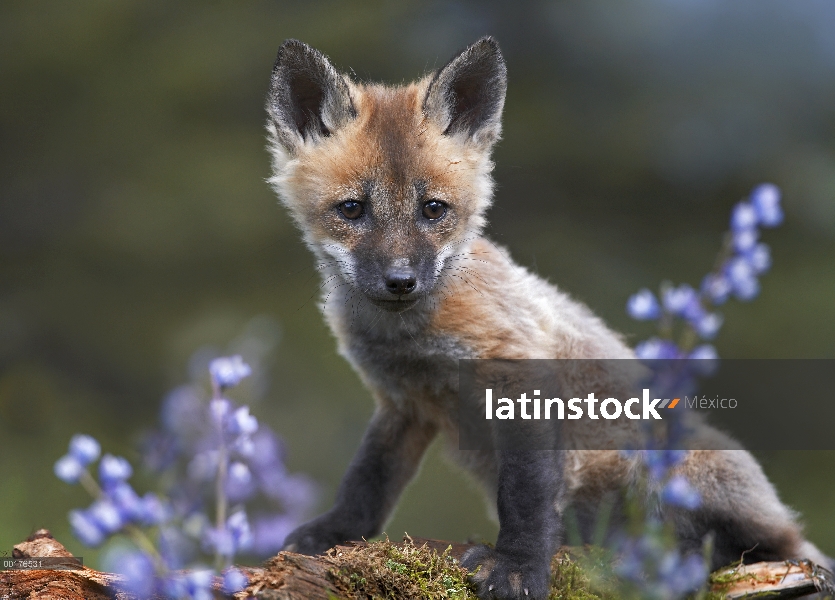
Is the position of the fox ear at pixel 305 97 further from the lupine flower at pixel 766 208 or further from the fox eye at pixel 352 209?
the lupine flower at pixel 766 208

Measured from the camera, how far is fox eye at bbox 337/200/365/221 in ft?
11.8

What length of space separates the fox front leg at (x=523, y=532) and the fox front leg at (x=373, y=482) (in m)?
0.85

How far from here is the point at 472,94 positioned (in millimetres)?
4035

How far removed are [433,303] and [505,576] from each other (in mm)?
1293

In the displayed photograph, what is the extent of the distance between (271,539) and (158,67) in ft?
19.4

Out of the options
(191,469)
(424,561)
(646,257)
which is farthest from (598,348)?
(646,257)

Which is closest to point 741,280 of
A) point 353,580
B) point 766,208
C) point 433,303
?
point 766,208

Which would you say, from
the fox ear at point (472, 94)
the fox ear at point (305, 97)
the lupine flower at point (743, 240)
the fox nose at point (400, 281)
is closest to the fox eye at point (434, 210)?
the fox nose at point (400, 281)

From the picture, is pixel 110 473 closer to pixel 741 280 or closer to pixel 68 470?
pixel 68 470

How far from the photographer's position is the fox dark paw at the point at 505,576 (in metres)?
3.16

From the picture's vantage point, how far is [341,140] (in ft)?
12.6

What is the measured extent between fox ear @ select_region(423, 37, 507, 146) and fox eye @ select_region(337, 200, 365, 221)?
0.67m

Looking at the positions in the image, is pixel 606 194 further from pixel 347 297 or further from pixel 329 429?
pixel 347 297

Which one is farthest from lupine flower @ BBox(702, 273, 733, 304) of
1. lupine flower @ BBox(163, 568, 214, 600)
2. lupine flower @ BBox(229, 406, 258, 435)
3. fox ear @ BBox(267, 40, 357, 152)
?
fox ear @ BBox(267, 40, 357, 152)
